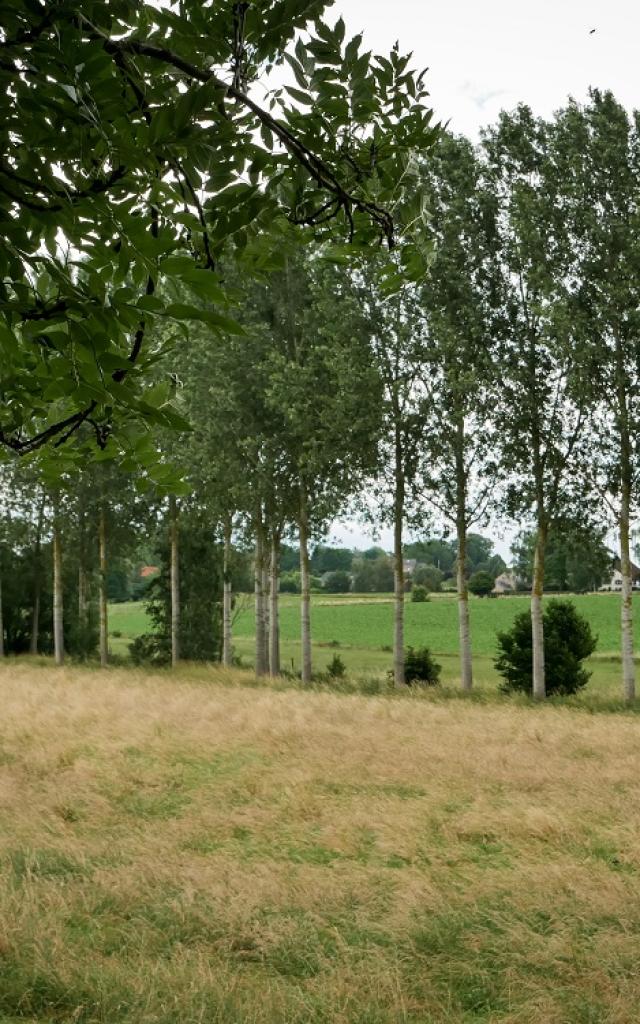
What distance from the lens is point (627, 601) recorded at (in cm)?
2298

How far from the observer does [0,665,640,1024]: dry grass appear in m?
5.26

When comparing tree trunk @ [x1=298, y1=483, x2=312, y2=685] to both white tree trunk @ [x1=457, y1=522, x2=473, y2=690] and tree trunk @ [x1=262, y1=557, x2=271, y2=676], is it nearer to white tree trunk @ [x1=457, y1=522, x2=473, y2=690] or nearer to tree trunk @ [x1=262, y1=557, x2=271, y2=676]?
tree trunk @ [x1=262, y1=557, x2=271, y2=676]

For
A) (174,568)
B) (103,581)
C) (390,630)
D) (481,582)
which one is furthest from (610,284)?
(481,582)

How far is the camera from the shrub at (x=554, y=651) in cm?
2689

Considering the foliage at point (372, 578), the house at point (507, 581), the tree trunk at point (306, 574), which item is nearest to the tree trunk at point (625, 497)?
the tree trunk at point (306, 574)

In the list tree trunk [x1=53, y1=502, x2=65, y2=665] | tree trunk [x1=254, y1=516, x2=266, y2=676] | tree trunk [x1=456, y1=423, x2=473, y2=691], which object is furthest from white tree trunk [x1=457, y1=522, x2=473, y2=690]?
tree trunk [x1=53, y1=502, x2=65, y2=665]

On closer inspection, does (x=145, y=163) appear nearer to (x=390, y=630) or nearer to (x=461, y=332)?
(x=461, y=332)

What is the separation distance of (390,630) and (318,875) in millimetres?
55988

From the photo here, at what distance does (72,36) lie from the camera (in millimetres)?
2160

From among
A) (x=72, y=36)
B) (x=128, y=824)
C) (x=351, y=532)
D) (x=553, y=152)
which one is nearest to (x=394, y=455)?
(x=351, y=532)

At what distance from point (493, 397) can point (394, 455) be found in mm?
3575

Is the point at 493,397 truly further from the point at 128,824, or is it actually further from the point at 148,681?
the point at 128,824

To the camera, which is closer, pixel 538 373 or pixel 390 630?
pixel 538 373

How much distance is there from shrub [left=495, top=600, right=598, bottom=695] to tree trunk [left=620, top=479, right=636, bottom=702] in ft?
11.8
